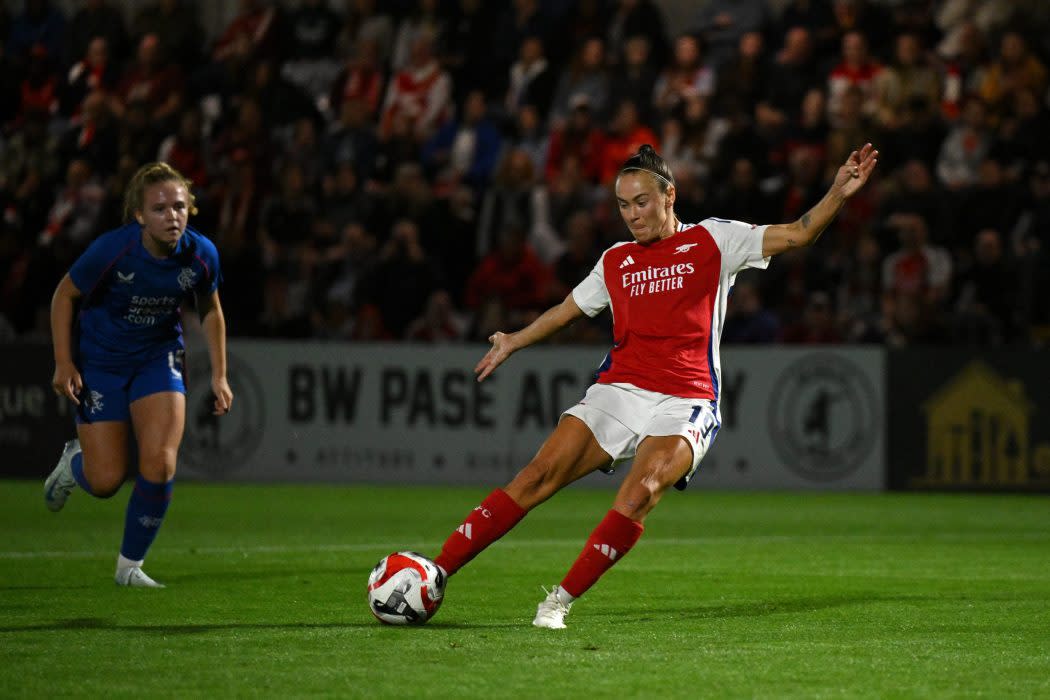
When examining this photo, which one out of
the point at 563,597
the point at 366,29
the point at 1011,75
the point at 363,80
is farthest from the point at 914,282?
the point at 563,597

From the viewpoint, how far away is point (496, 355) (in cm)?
743

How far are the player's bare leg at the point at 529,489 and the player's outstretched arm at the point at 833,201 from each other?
1.18 m

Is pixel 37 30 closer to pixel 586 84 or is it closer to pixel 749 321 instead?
pixel 586 84

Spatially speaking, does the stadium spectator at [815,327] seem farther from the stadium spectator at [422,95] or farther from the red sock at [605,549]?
the red sock at [605,549]

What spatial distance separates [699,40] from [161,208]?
12766 mm

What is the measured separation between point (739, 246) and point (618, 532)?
139cm

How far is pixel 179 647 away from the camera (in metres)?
6.38

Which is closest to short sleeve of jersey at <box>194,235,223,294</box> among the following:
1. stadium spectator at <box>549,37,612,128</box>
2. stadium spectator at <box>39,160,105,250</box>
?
stadium spectator at <box>549,37,612,128</box>

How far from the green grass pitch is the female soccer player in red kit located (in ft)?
1.86

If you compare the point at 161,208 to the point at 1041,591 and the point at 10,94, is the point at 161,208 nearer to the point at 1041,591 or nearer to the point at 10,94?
the point at 1041,591

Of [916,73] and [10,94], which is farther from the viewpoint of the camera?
[10,94]

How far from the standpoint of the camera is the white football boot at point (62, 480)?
9344 mm

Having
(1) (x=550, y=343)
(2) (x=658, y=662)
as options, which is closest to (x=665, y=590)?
(2) (x=658, y=662)

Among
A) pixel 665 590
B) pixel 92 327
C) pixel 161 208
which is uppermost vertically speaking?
pixel 161 208
